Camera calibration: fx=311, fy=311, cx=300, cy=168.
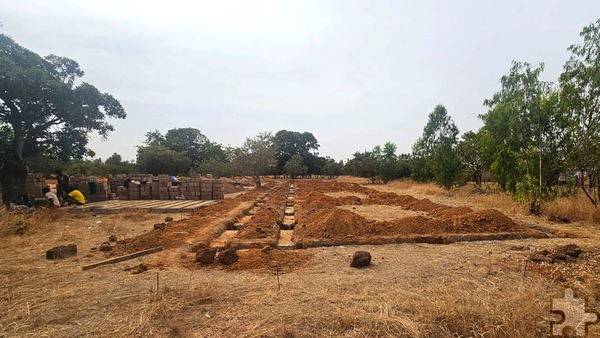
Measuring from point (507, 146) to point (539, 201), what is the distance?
4.65 m

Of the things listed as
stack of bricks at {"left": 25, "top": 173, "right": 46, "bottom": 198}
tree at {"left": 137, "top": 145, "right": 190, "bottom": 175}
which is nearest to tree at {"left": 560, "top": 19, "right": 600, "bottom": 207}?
stack of bricks at {"left": 25, "top": 173, "right": 46, "bottom": 198}

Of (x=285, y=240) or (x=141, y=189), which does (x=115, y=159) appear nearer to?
(x=141, y=189)

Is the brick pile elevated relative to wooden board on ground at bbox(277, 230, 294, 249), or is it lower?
elevated

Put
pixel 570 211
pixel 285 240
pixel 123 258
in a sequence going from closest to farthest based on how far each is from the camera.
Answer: pixel 123 258
pixel 285 240
pixel 570 211

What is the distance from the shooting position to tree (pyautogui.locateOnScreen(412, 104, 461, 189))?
2153 centimetres

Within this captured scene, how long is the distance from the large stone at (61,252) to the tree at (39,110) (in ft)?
30.4

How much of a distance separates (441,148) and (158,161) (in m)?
28.3

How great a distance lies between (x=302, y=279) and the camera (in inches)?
165

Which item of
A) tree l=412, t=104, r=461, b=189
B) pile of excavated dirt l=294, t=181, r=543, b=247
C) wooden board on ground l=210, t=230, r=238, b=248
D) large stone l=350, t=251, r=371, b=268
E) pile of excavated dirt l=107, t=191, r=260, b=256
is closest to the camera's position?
large stone l=350, t=251, r=371, b=268

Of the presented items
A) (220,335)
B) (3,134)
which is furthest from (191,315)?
(3,134)

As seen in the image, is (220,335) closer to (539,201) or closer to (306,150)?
(539,201)

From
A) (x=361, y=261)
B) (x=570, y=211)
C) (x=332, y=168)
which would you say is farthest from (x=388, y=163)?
(x=361, y=261)

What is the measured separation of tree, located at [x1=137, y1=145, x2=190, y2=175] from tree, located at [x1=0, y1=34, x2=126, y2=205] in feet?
63.3

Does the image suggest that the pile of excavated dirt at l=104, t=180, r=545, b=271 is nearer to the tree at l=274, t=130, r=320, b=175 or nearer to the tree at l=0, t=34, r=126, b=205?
the tree at l=0, t=34, r=126, b=205
